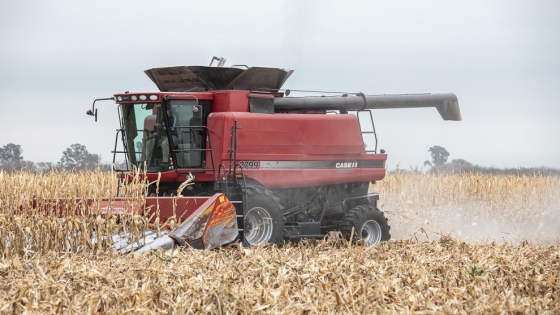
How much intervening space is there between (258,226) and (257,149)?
4.00 feet

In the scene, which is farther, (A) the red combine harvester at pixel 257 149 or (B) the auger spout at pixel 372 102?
(B) the auger spout at pixel 372 102

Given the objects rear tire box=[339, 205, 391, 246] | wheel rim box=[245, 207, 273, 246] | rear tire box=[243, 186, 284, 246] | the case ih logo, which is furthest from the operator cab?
rear tire box=[339, 205, 391, 246]

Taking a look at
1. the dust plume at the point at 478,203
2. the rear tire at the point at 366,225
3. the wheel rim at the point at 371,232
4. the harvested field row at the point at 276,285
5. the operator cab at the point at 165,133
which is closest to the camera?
the harvested field row at the point at 276,285

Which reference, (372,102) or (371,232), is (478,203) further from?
(371,232)

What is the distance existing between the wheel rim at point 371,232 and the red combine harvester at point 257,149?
1 centimetres

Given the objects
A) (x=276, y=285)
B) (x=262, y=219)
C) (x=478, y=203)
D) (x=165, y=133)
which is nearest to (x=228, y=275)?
(x=276, y=285)

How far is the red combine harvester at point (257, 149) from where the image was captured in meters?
10.6

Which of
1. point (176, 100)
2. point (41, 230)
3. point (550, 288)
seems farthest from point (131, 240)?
point (550, 288)

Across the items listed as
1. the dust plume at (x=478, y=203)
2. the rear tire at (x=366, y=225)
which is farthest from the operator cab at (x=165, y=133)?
the dust plume at (x=478, y=203)

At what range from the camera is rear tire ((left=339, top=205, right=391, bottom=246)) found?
1154cm

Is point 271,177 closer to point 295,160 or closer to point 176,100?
point 295,160

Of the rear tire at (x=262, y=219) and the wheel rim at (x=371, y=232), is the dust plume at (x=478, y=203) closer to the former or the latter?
the wheel rim at (x=371, y=232)

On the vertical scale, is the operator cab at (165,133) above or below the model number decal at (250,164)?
above

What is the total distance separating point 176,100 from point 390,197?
7.16 meters
